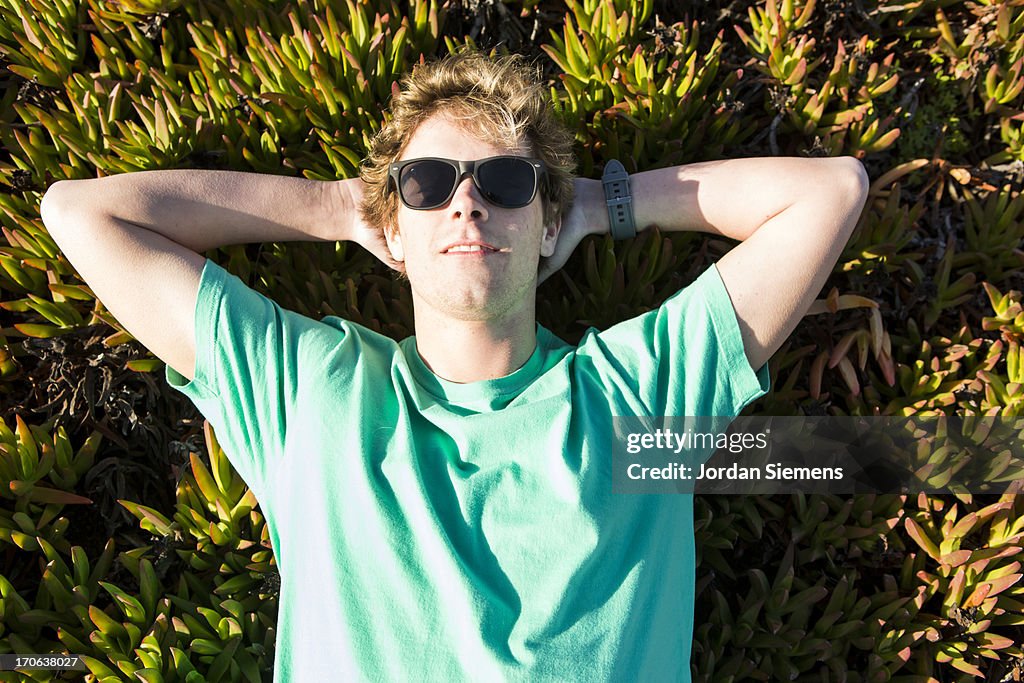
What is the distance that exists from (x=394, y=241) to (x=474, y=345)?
1.31 ft

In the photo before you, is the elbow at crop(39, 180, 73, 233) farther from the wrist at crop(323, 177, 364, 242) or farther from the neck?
the neck

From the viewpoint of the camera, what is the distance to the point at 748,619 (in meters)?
2.58

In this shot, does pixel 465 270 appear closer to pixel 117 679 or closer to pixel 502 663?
pixel 502 663

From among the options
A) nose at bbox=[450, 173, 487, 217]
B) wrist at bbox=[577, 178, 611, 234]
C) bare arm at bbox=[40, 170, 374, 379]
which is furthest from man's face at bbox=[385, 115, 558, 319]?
bare arm at bbox=[40, 170, 374, 379]

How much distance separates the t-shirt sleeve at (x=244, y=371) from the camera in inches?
85.8

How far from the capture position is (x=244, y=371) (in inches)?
87.2

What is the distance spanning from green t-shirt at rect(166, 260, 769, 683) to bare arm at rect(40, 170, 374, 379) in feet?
0.32

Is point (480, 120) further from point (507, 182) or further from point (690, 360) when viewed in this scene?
point (690, 360)

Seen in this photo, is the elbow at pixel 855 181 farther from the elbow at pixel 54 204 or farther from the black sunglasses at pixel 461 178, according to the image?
the elbow at pixel 54 204

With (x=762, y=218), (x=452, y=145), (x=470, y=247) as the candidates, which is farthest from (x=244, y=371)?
(x=762, y=218)

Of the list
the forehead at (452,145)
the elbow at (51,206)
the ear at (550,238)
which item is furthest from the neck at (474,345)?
the elbow at (51,206)

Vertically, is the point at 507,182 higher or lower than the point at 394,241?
higher

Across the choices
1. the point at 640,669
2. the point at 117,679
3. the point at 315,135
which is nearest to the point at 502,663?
the point at 640,669

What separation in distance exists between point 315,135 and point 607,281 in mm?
1104
